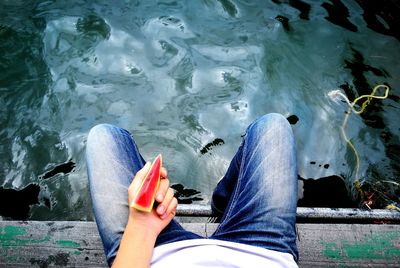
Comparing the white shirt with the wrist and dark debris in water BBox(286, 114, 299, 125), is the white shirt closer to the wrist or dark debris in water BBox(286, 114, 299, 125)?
the wrist

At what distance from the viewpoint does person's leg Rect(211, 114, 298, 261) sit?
146 centimetres

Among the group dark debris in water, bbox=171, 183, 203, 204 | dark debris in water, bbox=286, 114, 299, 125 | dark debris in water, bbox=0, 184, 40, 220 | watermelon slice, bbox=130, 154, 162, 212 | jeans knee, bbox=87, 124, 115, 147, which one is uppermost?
watermelon slice, bbox=130, 154, 162, 212

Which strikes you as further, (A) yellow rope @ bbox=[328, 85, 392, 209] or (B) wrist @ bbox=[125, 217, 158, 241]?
(A) yellow rope @ bbox=[328, 85, 392, 209]

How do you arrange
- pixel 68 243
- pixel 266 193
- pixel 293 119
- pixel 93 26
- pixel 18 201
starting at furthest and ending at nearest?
pixel 93 26 → pixel 293 119 → pixel 18 201 → pixel 68 243 → pixel 266 193

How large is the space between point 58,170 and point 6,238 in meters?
0.83

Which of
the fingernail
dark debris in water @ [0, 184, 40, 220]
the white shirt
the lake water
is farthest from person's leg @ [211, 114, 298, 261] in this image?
dark debris in water @ [0, 184, 40, 220]

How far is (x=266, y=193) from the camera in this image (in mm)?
1529

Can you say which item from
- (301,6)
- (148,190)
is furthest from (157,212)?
(301,6)

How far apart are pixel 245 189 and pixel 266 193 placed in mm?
118

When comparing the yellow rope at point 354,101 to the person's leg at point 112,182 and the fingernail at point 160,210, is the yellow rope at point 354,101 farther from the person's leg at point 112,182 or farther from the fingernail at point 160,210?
the fingernail at point 160,210

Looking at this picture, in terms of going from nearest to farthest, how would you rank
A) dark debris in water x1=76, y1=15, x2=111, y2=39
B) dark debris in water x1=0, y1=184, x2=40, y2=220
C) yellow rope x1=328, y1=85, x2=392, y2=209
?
dark debris in water x1=0, y1=184, x2=40, y2=220 < yellow rope x1=328, y1=85, x2=392, y2=209 < dark debris in water x1=76, y1=15, x2=111, y2=39

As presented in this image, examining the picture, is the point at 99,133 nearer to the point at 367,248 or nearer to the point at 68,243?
the point at 68,243

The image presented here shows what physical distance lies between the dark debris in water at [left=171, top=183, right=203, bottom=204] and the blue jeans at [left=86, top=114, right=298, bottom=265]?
3.21 ft

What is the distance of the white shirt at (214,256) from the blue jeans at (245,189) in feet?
0.36
